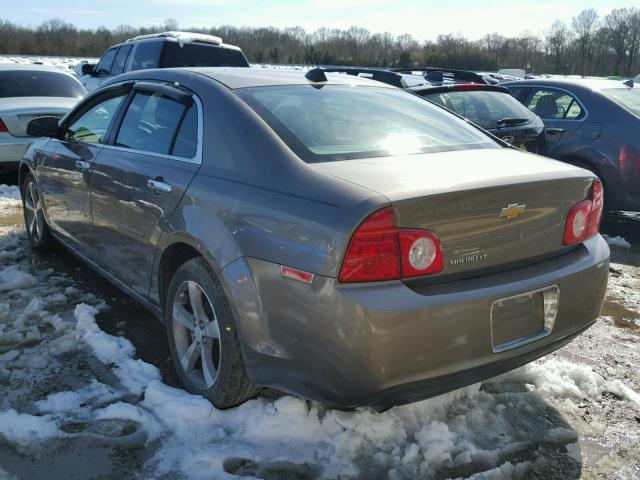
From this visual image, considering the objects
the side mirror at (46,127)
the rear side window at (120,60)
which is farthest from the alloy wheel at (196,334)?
the rear side window at (120,60)

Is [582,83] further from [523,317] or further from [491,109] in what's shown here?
[523,317]

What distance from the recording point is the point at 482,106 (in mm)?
6469

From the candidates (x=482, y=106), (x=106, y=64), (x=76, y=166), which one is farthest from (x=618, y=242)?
(x=106, y=64)

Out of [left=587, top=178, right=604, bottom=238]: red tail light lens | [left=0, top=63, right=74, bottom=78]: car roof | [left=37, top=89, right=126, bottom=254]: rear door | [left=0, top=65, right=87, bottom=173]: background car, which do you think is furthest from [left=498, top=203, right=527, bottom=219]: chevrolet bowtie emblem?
[left=0, top=63, right=74, bottom=78]: car roof

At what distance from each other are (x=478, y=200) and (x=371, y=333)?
0.67 meters

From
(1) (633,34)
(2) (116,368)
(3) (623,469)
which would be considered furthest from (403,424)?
(1) (633,34)

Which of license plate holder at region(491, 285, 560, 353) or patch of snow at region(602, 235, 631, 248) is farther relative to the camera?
patch of snow at region(602, 235, 631, 248)

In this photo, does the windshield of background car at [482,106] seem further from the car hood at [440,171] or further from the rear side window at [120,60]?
the rear side window at [120,60]

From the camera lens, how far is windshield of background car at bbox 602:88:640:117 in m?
6.49

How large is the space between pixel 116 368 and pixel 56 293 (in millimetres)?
1343

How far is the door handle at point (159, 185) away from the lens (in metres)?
2.99

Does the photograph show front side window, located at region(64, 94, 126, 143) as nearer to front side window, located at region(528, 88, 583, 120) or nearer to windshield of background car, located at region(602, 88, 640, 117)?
front side window, located at region(528, 88, 583, 120)

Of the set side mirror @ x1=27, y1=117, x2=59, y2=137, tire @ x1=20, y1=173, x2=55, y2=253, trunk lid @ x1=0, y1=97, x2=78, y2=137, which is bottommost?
tire @ x1=20, y1=173, x2=55, y2=253

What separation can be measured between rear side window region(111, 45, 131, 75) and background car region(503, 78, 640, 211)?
23.7 feet
